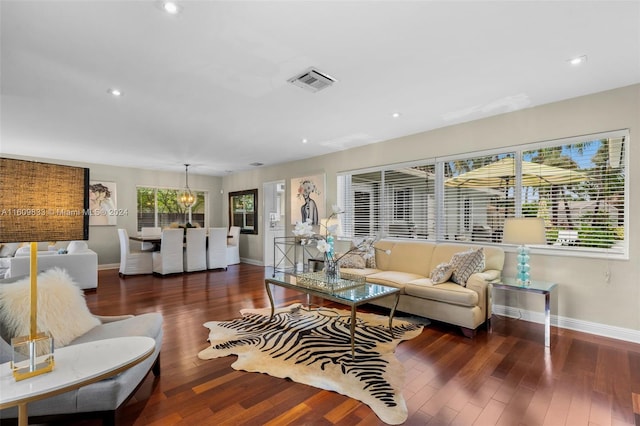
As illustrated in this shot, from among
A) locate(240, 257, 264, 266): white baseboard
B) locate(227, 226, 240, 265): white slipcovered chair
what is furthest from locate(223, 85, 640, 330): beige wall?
locate(227, 226, 240, 265): white slipcovered chair

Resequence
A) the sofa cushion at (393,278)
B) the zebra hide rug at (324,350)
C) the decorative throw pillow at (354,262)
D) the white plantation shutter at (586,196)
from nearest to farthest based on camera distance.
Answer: the zebra hide rug at (324,350) < the white plantation shutter at (586,196) < the sofa cushion at (393,278) < the decorative throw pillow at (354,262)

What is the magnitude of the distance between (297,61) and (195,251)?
5.61 m

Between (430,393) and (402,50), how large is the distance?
2671 mm

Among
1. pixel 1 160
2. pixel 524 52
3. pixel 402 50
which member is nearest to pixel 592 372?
pixel 524 52

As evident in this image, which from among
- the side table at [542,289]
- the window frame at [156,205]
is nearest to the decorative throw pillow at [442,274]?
the side table at [542,289]

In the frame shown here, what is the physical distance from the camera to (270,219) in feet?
26.3

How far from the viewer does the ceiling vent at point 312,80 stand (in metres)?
2.84

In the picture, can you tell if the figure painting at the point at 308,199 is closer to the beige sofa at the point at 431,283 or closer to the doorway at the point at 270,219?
the doorway at the point at 270,219

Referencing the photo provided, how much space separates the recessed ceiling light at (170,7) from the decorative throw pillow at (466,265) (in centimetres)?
363

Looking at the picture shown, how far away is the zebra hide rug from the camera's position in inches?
86.1

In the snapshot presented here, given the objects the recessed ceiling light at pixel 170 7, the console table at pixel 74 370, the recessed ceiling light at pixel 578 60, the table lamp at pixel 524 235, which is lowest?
the console table at pixel 74 370

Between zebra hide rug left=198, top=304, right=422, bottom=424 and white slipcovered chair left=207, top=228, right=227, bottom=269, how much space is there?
370 cm

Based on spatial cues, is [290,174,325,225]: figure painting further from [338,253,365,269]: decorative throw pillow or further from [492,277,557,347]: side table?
[492,277,557,347]: side table

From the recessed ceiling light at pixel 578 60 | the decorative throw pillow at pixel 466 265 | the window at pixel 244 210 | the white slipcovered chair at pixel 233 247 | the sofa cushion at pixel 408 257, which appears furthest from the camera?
the window at pixel 244 210
